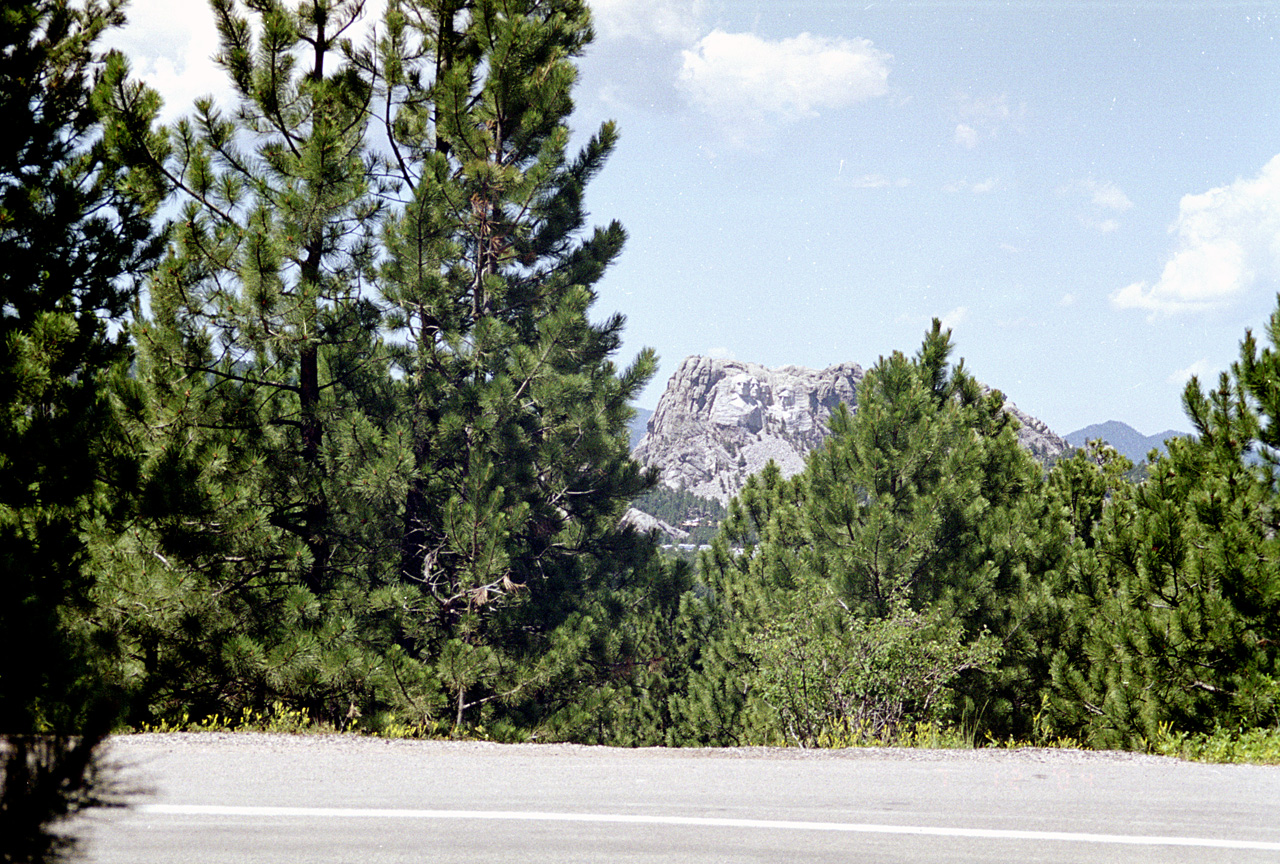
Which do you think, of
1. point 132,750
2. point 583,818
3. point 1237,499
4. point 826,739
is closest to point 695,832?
point 583,818

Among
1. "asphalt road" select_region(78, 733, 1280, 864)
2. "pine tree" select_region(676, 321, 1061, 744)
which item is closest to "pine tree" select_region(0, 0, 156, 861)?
"asphalt road" select_region(78, 733, 1280, 864)

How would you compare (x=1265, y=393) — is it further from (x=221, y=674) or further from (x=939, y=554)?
(x=221, y=674)

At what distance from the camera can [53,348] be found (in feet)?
24.2

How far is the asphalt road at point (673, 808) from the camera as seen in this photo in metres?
3.88

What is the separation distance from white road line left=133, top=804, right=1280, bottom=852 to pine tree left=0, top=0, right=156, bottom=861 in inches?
69.2

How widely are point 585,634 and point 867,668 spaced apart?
6469mm

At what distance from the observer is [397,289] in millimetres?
13758

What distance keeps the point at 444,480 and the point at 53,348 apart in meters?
8.01

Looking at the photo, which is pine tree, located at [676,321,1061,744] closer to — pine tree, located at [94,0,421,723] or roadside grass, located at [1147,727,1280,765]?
roadside grass, located at [1147,727,1280,765]

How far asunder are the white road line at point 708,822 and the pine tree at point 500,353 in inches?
334

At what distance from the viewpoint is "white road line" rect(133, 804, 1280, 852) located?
4.10 meters

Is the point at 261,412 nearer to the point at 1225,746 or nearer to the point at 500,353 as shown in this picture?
Answer: the point at 500,353

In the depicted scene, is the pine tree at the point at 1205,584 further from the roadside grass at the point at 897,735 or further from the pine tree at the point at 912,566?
the pine tree at the point at 912,566

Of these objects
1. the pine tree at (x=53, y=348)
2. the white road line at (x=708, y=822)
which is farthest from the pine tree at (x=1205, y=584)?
the pine tree at (x=53, y=348)
